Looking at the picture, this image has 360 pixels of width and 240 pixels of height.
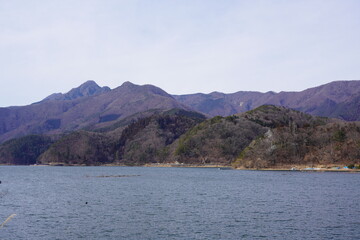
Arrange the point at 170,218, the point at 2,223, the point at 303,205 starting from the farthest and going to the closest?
the point at 303,205, the point at 170,218, the point at 2,223

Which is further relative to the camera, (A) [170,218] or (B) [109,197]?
(B) [109,197]

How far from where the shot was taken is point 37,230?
59.5 metres

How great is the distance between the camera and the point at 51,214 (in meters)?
74.2

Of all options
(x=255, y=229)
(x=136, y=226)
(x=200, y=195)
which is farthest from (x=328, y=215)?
(x=200, y=195)

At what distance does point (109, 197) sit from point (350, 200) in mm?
61851

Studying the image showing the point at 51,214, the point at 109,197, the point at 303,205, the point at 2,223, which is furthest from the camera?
the point at 109,197

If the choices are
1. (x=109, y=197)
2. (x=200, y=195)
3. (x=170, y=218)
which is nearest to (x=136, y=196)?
(x=109, y=197)

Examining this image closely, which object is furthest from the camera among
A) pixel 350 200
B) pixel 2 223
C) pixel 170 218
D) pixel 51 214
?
pixel 350 200

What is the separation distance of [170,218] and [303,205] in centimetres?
3244

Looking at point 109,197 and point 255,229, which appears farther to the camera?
point 109,197

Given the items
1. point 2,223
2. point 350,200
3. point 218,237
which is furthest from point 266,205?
point 2,223

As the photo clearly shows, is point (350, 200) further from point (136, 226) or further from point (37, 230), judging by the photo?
point (37, 230)

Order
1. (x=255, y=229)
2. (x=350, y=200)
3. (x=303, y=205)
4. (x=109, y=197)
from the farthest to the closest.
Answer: (x=109, y=197)
(x=350, y=200)
(x=303, y=205)
(x=255, y=229)

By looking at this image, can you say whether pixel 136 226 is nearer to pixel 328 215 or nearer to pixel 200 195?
pixel 328 215
